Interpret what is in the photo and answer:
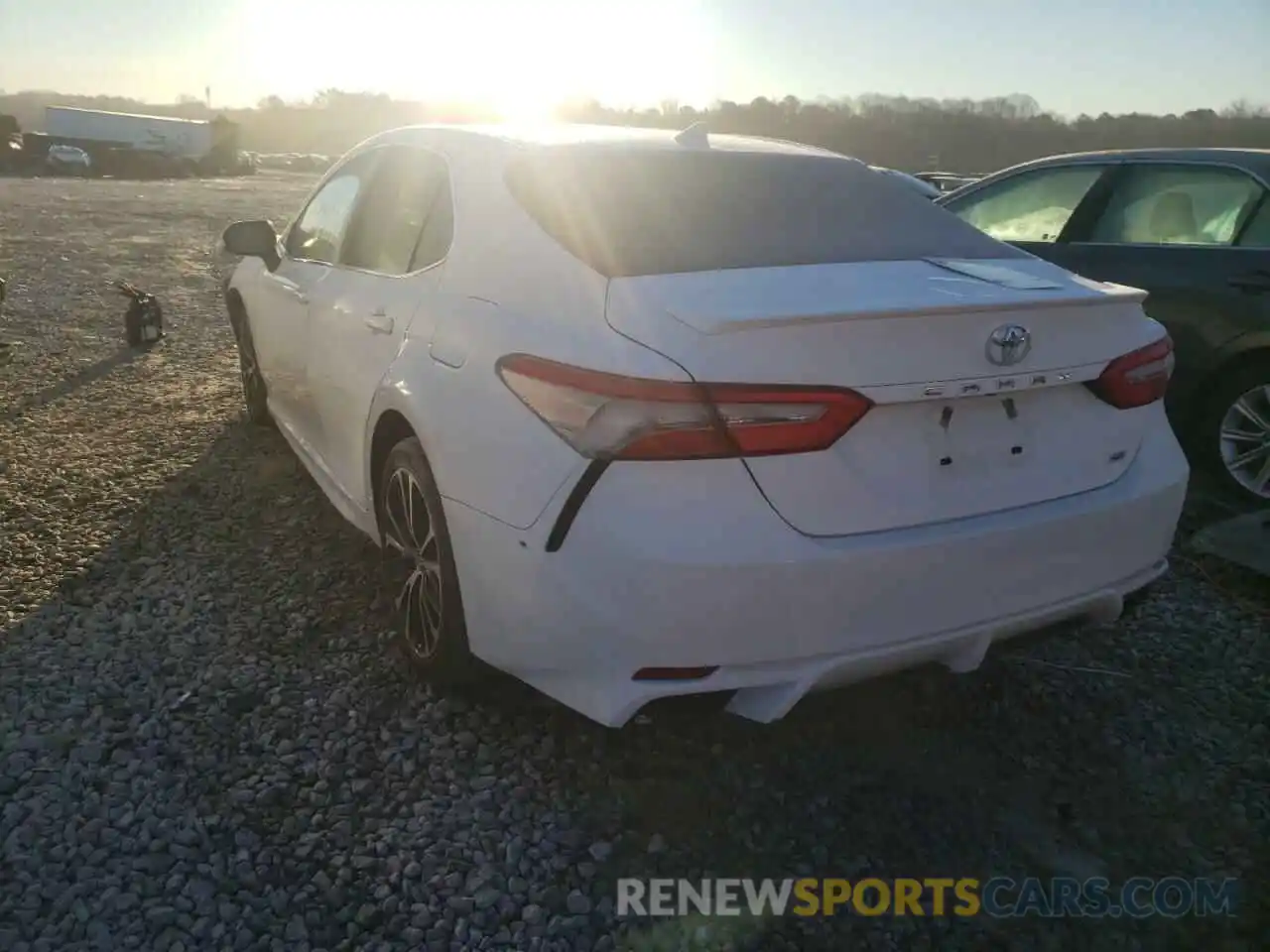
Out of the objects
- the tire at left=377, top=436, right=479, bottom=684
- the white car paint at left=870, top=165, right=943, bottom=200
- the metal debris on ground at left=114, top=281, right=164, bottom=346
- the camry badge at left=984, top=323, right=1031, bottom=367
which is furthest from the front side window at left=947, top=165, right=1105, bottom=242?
the metal debris on ground at left=114, top=281, right=164, bottom=346

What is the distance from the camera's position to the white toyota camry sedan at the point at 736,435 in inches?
87.6

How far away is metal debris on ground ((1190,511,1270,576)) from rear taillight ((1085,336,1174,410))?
5.74ft

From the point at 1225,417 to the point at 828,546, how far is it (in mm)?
3516

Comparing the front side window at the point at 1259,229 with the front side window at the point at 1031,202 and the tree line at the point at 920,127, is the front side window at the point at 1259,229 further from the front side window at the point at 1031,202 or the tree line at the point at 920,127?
the tree line at the point at 920,127

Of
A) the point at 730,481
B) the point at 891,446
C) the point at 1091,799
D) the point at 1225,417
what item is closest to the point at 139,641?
the point at 730,481

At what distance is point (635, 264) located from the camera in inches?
102

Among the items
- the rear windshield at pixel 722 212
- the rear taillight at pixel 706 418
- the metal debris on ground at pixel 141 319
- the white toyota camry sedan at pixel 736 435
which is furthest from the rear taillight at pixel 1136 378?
the metal debris on ground at pixel 141 319

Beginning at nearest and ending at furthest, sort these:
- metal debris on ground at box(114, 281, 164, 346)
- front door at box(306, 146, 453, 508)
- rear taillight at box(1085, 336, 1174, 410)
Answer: rear taillight at box(1085, 336, 1174, 410) → front door at box(306, 146, 453, 508) → metal debris on ground at box(114, 281, 164, 346)

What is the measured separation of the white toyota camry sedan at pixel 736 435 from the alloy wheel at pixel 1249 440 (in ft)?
7.69

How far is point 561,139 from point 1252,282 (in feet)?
10.8

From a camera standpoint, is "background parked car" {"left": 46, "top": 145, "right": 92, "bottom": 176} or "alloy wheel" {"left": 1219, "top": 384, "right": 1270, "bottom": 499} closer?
"alloy wheel" {"left": 1219, "top": 384, "right": 1270, "bottom": 499}

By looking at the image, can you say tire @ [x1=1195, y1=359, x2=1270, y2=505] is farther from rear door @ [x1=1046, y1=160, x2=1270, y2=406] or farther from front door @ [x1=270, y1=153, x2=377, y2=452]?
front door @ [x1=270, y1=153, x2=377, y2=452]

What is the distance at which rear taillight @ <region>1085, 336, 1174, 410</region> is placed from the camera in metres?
2.65

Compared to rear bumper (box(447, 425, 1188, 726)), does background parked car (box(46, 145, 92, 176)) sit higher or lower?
lower
